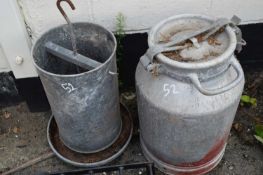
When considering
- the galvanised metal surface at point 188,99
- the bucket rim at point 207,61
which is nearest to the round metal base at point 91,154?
the galvanised metal surface at point 188,99

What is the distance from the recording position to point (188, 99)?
5.97 feet

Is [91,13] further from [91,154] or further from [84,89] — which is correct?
[91,154]

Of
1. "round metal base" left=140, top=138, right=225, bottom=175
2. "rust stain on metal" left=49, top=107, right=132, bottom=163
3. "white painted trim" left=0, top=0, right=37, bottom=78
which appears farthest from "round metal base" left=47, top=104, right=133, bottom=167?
"white painted trim" left=0, top=0, right=37, bottom=78

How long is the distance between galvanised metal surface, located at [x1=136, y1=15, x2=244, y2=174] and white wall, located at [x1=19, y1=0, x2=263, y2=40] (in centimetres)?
29

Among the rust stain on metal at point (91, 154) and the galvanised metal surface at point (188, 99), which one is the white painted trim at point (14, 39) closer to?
the rust stain on metal at point (91, 154)

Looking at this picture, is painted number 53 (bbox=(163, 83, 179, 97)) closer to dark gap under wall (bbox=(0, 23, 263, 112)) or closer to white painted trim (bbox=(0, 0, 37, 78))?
dark gap under wall (bbox=(0, 23, 263, 112))

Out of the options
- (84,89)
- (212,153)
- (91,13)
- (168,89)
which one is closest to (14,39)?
(91,13)

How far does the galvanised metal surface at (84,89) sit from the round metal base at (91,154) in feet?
0.15

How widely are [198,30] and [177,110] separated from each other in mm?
417

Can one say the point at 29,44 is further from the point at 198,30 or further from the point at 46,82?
the point at 198,30

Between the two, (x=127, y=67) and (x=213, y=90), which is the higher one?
(x=213, y=90)

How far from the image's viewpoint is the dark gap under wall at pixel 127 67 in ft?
8.12

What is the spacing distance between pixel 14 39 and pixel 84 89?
0.65 m

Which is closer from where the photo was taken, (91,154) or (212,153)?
(212,153)
